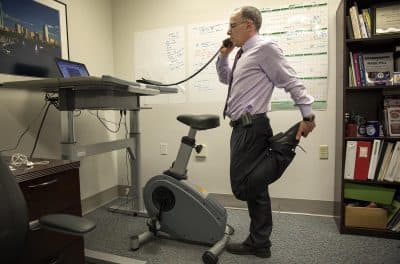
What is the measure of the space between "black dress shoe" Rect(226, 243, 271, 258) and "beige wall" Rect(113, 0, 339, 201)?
2.75ft

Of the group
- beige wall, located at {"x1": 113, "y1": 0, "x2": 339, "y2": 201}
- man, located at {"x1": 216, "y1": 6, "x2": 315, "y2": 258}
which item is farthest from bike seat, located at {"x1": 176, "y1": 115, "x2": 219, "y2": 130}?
beige wall, located at {"x1": 113, "y1": 0, "x2": 339, "y2": 201}

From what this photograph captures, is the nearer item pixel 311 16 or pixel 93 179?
pixel 311 16

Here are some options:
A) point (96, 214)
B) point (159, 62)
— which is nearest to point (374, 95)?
point (159, 62)

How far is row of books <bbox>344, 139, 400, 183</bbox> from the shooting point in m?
1.87

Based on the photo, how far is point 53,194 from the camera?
1213mm

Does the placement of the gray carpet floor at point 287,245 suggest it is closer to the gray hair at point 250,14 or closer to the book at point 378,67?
the book at point 378,67

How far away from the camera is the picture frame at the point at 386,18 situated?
183cm

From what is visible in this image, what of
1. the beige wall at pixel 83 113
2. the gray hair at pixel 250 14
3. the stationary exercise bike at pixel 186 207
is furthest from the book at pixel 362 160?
the beige wall at pixel 83 113

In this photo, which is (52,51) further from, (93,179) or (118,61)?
(93,179)

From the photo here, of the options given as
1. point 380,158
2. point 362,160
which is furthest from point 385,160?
point 362,160

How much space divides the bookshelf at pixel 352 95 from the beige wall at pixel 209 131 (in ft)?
0.41

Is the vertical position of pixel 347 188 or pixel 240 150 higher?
pixel 240 150

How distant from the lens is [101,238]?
6.44 feet

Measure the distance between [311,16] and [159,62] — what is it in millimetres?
1390
